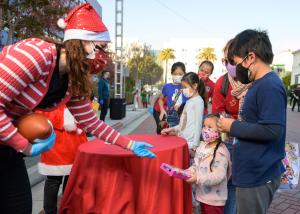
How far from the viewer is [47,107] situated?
2.24 m

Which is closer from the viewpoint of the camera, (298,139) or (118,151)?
(118,151)

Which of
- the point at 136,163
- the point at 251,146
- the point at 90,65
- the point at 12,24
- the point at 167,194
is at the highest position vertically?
the point at 12,24

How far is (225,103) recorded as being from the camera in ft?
11.6

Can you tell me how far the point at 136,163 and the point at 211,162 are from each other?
63 cm

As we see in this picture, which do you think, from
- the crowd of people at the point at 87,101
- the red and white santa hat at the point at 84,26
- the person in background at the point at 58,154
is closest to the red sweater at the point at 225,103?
the crowd of people at the point at 87,101

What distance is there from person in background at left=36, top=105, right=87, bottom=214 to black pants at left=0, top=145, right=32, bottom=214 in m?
1.41

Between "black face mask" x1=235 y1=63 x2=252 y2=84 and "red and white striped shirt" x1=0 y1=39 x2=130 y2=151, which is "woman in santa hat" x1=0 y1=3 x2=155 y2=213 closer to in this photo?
"red and white striped shirt" x1=0 y1=39 x2=130 y2=151

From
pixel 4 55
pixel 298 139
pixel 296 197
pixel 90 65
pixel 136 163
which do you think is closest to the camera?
pixel 4 55

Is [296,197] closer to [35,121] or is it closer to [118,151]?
[118,151]

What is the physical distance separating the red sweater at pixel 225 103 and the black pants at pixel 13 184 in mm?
2039

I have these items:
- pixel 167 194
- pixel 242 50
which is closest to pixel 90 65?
pixel 242 50

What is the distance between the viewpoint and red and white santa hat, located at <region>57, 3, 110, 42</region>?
2.13 metres

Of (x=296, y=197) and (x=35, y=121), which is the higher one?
(x=35, y=121)

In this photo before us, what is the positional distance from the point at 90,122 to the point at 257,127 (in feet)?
3.75
